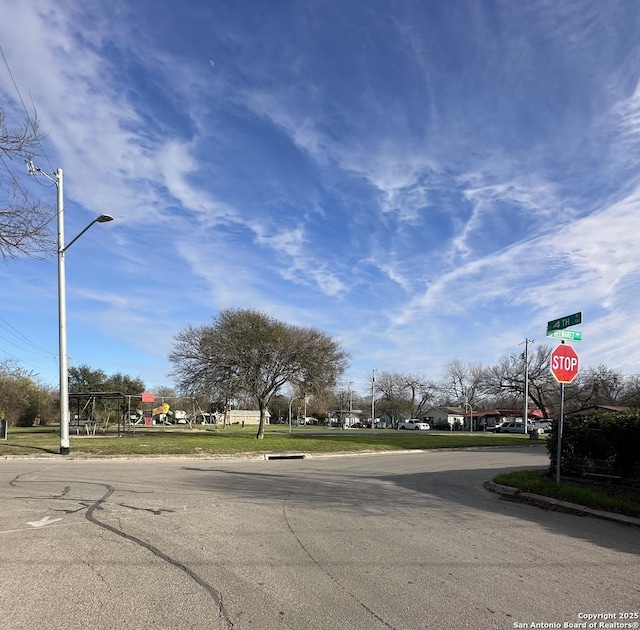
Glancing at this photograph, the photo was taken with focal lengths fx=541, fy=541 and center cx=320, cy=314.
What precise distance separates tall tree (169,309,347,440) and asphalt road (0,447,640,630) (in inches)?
923

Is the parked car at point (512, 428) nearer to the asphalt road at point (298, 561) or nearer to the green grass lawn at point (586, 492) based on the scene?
the green grass lawn at point (586, 492)

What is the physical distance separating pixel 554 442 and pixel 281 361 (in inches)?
926

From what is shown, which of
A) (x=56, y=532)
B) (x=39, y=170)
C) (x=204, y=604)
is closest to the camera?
(x=204, y=604)

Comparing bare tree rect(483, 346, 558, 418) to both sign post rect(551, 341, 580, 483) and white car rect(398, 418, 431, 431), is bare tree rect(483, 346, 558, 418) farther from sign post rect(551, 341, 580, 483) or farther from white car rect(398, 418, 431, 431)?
sign post rect(551, 341, 580, 483)

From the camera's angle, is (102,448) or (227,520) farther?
(102,448)

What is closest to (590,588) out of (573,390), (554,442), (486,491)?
(486,491)

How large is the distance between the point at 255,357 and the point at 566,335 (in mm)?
24639

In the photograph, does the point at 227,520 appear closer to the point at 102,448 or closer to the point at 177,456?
the point at 177,456

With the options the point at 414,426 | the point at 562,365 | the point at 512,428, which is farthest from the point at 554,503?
the point at 414,426

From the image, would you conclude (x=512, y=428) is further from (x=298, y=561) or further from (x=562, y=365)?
(x=298, y=561)

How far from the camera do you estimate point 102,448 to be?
2267 centimetres

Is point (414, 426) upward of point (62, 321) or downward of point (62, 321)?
downward

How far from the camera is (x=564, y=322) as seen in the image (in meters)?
12.9

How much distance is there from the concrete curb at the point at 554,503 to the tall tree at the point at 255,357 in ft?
73.3
